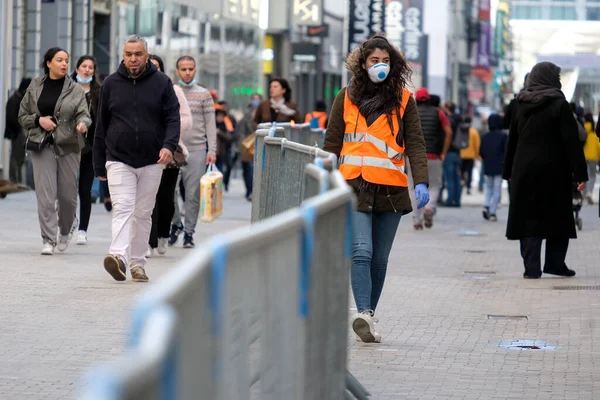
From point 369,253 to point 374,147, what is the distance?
0.58m

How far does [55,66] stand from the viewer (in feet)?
41.1

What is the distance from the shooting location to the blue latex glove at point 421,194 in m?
7.73

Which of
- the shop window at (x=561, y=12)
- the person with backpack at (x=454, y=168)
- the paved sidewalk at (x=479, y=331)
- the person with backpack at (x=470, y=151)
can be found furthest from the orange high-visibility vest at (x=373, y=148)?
the shop window at (x=561, y=12)

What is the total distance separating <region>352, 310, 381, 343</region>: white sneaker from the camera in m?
7.84

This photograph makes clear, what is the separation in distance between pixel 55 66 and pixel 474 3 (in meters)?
85.5

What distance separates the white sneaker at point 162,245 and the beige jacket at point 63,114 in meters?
1.12

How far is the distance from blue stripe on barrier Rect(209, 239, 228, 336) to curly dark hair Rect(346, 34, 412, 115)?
497cm

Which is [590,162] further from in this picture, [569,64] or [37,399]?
[37,399]

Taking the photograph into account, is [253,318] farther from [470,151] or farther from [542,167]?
[470,151]

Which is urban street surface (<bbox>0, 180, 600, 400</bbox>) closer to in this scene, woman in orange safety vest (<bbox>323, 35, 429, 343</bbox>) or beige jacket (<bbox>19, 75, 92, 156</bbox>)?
woman in orange safety vest (<bbox>323, 35, 429, 343</bbox>)

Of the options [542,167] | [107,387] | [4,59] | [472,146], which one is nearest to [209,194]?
[542,167]

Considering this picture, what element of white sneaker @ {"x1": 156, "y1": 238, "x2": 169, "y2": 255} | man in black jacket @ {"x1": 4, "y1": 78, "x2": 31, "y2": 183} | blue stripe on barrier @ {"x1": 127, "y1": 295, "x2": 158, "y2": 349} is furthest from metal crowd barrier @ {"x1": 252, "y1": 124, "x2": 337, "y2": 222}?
man in black jacket @ {"x1": 4, "y1": 78, "x2": 31, "y2": 183}

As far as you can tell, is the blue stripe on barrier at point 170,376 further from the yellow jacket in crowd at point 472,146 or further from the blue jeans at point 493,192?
the yellow jacket in crowd at point 472,146

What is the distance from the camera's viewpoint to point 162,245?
12.9 meters
